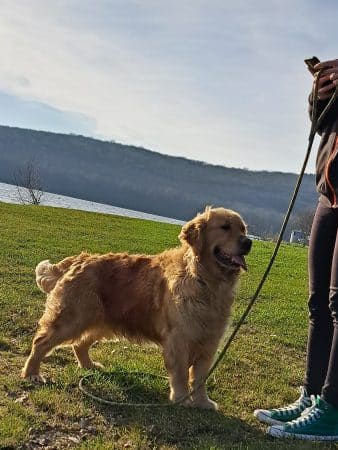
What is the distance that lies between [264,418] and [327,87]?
2.72 metres

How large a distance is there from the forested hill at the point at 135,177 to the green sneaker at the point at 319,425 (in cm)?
7743

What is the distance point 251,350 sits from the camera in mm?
6938

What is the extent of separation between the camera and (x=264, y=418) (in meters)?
4.47

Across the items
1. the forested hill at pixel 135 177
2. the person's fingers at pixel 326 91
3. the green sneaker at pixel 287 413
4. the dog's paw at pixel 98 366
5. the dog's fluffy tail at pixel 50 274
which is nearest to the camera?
the person's fingers at pixel 326 91

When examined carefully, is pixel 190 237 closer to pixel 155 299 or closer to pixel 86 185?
pixel 155 299

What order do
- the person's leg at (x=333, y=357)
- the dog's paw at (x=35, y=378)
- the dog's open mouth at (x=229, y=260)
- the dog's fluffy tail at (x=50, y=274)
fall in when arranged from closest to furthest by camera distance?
1. the person's leg at (x=333, y=357)
2. the dog's paw at (x=35, y=378)
3. the dog's open mouth at (x=229, y=260)
4. the dog's fluffy tail at (x=50, y=274)

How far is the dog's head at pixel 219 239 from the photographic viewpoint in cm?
512

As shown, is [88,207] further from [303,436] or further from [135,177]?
[135,177]

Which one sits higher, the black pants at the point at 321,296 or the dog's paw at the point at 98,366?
the black pants at the point at 321,296

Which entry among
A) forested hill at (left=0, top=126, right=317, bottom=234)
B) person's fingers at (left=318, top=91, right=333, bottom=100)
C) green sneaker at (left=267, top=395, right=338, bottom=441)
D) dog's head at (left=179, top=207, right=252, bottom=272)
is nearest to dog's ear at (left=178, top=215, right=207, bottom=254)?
dog's head at (left=179, top=207, right=252, bottom=272)

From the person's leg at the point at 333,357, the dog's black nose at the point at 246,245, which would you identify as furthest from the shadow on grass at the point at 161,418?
the dog's black nose at the point at 246,245

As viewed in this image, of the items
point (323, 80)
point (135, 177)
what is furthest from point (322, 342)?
point (135, 177)

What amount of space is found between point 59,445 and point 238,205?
86.6 m

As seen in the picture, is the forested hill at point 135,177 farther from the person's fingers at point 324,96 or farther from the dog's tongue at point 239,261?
the person's fingers at point 324,96
